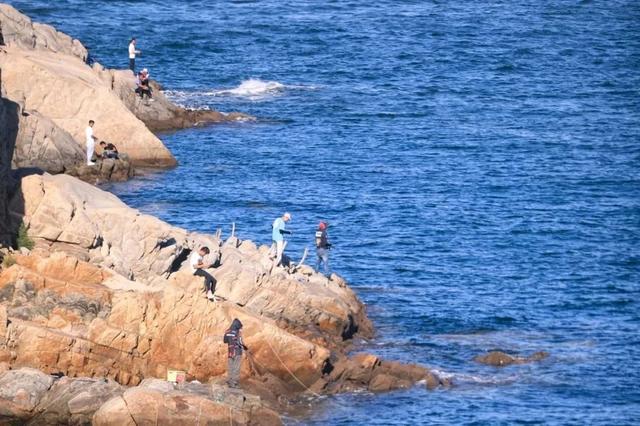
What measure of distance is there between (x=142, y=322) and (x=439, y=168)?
38.1 metres

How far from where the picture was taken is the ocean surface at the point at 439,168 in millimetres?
58156

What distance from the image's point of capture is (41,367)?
Result: 50.8 m

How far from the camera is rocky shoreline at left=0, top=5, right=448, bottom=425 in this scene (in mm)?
48562

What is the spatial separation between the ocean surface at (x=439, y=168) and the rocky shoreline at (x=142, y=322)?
6.21ft

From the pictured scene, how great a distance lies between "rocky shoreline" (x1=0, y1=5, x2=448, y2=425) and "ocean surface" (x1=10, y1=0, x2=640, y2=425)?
6.21 feet

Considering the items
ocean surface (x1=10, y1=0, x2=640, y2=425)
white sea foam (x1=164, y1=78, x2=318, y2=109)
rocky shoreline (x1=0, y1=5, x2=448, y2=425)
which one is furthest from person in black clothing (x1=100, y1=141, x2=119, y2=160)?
white sea foam (x1=164, y1=78, x2=318, y2=109)

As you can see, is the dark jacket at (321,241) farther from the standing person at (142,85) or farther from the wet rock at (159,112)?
the standing person at (142,85)

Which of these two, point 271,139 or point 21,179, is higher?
point 21,179

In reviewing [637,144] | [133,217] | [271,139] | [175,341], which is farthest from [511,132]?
[175,341]

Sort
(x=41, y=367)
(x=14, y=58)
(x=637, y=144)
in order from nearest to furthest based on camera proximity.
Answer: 1. (x=41, y=367)
2. (x=14, y=58)
3. (x=637, y=144)

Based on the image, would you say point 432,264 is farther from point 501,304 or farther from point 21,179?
point 21,179

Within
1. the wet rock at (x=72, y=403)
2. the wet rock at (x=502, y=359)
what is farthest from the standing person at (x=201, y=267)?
the wet rock at (x=502, y=359)

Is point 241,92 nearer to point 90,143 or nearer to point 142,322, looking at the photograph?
point 90,143

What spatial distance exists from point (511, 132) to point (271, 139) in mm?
15320
